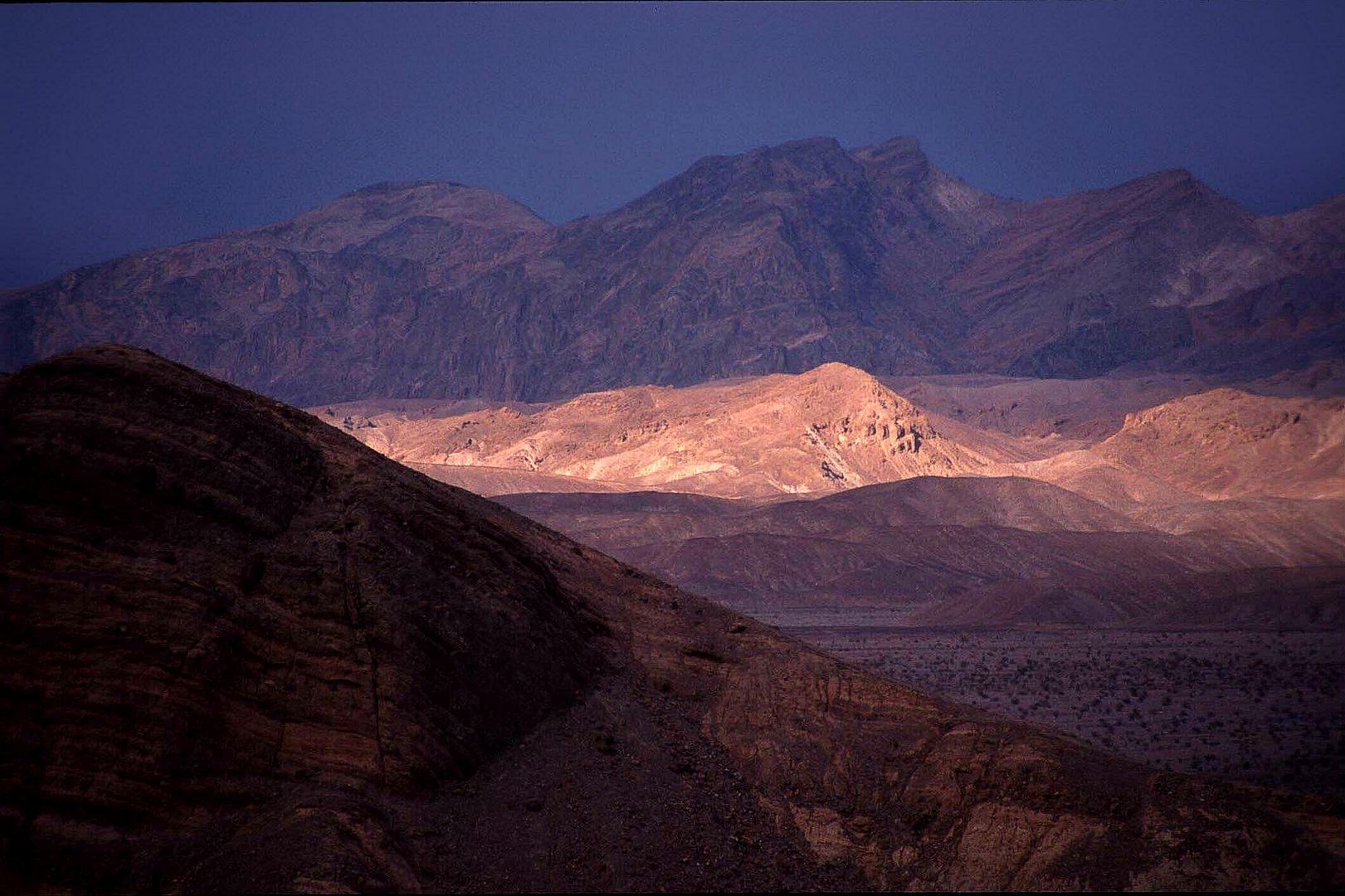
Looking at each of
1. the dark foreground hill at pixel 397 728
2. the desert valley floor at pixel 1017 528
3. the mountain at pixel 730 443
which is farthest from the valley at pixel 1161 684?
the mountain at pixel 730 443

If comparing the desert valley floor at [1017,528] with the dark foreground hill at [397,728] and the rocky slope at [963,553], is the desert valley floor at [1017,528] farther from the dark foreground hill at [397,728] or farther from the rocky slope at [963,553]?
the dark foreground hill at [397,728]

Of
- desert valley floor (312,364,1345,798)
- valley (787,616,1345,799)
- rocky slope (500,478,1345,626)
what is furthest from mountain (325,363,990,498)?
valley (787,616,1345,799)

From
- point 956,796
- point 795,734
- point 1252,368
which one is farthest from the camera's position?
point 1252,368

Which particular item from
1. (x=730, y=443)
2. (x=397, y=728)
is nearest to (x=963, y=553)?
(x=730, y=443)

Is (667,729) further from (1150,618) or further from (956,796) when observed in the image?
(1150,618)

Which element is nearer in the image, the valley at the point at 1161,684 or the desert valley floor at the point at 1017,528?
the valley at the point at 1161,684

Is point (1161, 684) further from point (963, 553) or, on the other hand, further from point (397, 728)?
point (963, 553)

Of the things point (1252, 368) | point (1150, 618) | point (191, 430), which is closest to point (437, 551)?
point (191, 430)
